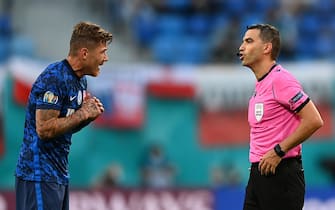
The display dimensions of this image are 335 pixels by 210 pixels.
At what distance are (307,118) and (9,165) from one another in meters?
8.47

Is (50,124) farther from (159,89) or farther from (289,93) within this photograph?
(159,89)

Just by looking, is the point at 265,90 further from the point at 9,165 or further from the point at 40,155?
the point at 9,165

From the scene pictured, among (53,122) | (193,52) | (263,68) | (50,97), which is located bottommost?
(53,122)

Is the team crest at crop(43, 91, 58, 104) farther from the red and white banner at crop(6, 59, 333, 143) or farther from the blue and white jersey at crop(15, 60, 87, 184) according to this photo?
the red and white banner at crop(6, 59, 333, 143)

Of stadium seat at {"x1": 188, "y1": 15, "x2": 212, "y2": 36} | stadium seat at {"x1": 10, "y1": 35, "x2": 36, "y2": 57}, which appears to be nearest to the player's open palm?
stadium seat at {"x1": 10, "y1": 35, "x2": 36, "y2": 57}

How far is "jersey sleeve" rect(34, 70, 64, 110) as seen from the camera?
6.05 metres

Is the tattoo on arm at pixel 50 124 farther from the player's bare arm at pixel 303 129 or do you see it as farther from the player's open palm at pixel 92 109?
the player's bare arm at pixel 303 129

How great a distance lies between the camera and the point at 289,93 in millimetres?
6418

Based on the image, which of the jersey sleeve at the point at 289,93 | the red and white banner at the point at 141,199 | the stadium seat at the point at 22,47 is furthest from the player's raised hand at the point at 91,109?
the stadium seat at the point at 22,47

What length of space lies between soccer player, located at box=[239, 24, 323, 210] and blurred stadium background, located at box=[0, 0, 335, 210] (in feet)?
22.0

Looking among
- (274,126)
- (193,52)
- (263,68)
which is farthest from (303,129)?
(193,52)

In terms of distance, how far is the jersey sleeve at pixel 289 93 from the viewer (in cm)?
639

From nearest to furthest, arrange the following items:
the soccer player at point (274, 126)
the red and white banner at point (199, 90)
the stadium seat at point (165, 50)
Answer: the soccer player at point (274, 126) → the red and white banner at point (199, 90) → the stadium seat at point (165, 50)

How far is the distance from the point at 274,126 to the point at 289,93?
0.89 ft
